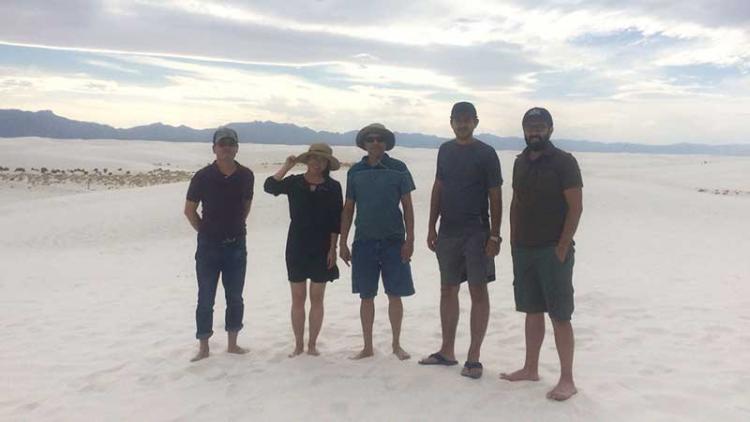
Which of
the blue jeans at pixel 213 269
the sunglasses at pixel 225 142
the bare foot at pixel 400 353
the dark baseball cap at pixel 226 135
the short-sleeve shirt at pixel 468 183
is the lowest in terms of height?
the bare foot at pixel 400 353

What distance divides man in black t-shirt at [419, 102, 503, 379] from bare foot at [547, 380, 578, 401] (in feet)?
2.23

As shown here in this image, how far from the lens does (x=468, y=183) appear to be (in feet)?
17.5

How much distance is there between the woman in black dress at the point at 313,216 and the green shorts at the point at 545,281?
1.75 m

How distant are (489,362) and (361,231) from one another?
177 cm

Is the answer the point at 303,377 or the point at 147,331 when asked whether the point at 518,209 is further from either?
the point at 147,331

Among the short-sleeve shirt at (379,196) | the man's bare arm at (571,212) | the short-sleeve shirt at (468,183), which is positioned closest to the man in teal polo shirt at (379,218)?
the short-sleeve shirt at (379,196)

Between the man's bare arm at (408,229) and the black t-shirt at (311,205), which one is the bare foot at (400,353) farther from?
the black t-shirt at (311,205)

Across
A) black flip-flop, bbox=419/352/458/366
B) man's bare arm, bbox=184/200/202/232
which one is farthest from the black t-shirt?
black flip-flop, bbox=419/352/458/366

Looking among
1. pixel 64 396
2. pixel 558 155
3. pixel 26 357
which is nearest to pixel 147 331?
pixel 26 357

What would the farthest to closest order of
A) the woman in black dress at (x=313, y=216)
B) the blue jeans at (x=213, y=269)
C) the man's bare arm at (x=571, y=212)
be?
the blue jeans at (x=213, y=269) < the woman in black dress at (x=313, y=216) < the man's bare arm at (x=571, y=212)

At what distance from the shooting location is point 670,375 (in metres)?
5.38

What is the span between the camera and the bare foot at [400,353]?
596 cm

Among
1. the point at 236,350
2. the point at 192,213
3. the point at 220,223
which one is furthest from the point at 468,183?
the point at 236,350

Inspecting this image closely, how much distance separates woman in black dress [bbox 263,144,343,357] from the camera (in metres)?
5.84
